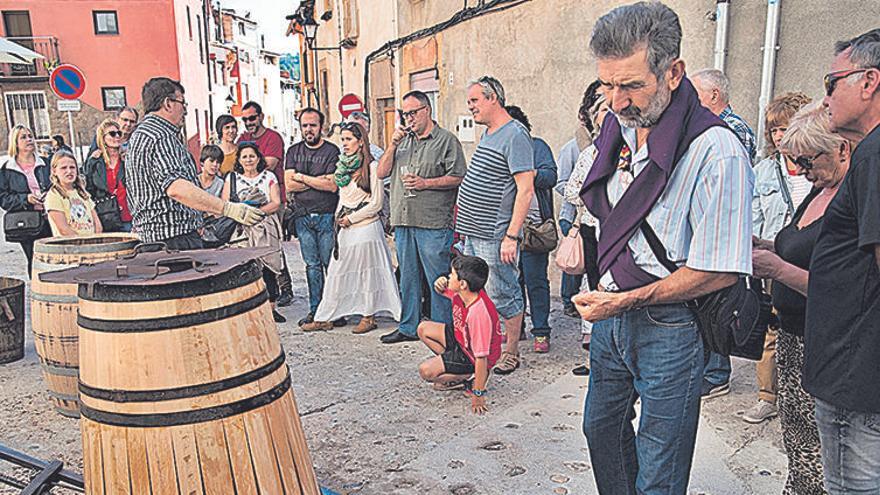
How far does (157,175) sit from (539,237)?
2463 millimetres

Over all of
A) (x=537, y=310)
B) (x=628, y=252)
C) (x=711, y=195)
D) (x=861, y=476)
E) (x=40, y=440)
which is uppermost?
(x=711, y=195)

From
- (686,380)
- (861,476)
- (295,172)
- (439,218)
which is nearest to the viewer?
(861,476)

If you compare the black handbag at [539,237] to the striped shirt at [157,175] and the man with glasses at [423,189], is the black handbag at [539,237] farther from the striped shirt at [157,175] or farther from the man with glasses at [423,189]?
the striped shirt at [157,175]

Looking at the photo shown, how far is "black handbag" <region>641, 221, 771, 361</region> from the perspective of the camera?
6.33 feet

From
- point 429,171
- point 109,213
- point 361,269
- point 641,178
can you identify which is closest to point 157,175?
point 429,171

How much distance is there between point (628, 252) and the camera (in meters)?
2.02

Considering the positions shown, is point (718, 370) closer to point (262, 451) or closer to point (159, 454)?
point (262, 451)

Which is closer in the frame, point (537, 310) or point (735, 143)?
point (735, 143)

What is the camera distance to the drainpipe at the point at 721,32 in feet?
15.7

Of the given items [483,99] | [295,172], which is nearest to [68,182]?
[295,172]

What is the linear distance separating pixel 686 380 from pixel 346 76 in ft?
53.6

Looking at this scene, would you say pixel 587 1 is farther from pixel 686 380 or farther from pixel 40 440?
pixel 40 440

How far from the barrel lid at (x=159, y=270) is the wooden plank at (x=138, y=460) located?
0.42m

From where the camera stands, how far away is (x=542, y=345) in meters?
4.82
